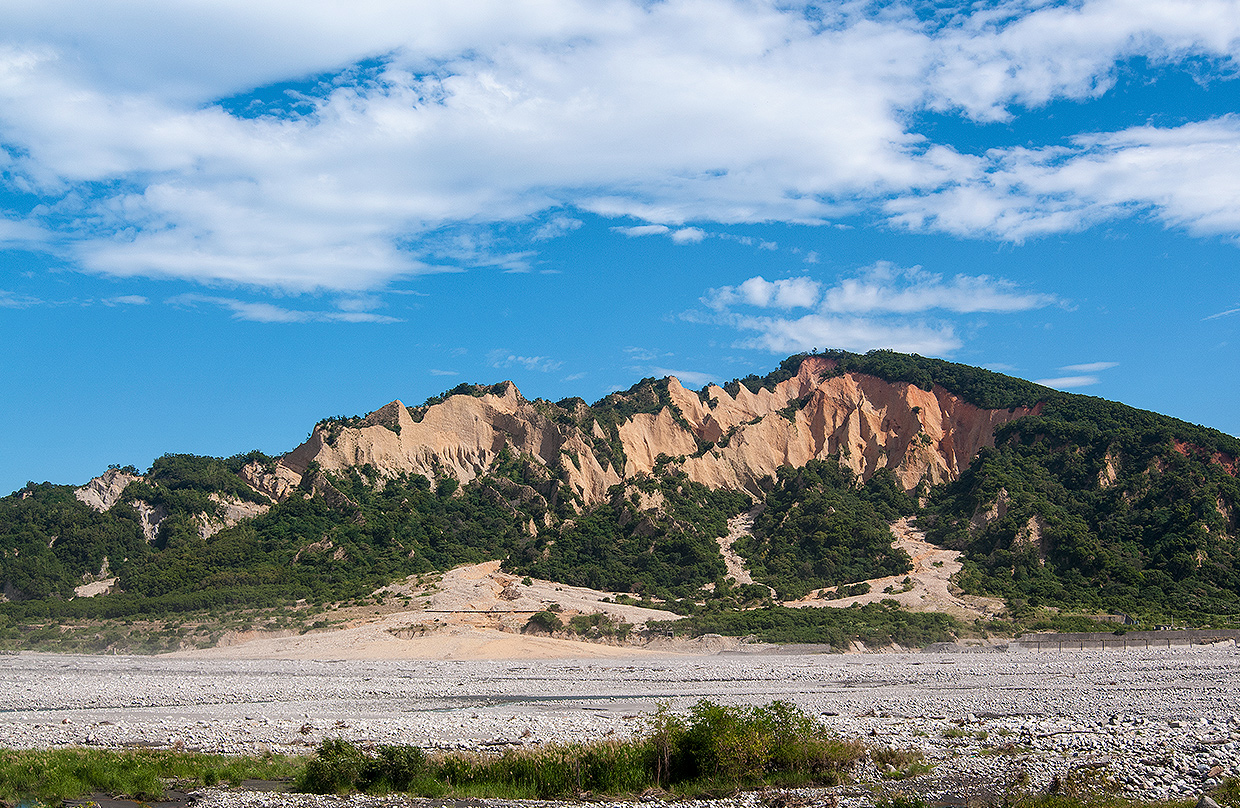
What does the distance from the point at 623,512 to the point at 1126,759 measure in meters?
59.6

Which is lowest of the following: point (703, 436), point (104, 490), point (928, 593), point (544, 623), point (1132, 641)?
point (1132, 641)

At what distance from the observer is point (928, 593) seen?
66.8m

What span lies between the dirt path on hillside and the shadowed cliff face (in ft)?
60.3

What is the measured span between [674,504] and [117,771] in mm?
64631

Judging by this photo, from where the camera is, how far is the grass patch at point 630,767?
2052 centimetres

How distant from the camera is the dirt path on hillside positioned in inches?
2510

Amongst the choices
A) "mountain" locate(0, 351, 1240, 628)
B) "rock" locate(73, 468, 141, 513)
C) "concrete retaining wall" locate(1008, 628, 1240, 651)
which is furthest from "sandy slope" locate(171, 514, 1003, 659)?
"rock" locate(73, 468, 141, 513)

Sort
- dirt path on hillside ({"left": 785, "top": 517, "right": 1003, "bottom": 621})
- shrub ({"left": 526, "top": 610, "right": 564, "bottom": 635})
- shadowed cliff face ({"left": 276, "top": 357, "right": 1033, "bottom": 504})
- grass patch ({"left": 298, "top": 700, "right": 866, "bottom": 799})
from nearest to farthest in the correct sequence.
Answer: grass patch ({"left": 298, "top": 700, "right": 866, "bottom": 799}) → shrub ({"left": 526, "top": 610, "right": 564, "bottom": 635}) → dirt path on hillside ({"left": 785, "top": 517, "right": 1003, "bottom": 621}) → shadowed cliff face ({"left": 276, "top": 357, "right": 1033, "bottom": 504})

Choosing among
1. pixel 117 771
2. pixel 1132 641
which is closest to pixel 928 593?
pixel 1132 641

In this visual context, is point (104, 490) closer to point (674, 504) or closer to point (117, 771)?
point (674, 504)

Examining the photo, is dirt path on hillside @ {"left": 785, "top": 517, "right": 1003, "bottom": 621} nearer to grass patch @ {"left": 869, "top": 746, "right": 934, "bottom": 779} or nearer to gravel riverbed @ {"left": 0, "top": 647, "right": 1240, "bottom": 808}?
gravel riverbed @ {"left": 0, "top": 647, "right": 1240, "bottom": 808}

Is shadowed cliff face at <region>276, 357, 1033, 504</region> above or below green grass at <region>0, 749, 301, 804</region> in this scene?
above

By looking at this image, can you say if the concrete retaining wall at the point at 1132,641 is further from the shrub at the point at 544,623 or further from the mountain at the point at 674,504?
the shrub at the point at 544,623

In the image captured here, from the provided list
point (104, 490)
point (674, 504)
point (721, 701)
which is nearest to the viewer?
point (721, 701)
